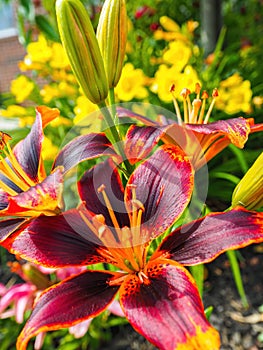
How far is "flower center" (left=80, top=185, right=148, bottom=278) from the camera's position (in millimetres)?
405

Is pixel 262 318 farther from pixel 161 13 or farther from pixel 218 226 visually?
pixel 161 13

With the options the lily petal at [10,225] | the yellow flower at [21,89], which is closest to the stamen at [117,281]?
the lily petal at [10,225]

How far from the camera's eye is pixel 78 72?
15.5 inches

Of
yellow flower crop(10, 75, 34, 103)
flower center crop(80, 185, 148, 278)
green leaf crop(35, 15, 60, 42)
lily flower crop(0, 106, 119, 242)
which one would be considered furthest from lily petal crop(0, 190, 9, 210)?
green leaf crop(35, 15, 60, 42)

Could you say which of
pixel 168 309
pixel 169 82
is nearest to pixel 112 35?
pixel 168 309

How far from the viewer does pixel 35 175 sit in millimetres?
467

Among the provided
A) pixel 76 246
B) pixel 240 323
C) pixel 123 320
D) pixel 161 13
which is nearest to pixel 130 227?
pixel 76 246

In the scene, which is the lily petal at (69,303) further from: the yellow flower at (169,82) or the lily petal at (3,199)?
the yellow flower at (169,82)

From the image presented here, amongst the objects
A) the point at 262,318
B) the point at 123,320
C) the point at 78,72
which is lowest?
the point at 262,318

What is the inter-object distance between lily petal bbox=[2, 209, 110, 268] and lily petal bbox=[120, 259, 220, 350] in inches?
2.1

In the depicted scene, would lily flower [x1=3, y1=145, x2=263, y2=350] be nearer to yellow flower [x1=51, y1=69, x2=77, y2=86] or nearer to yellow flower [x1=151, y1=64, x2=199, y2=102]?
yellow flower [x1=151, y1=64, x2=199, y2=102]

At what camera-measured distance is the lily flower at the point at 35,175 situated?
12.4 inches

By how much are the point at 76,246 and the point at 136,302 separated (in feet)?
A: 0.28

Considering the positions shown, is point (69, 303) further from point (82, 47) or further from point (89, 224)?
point (82, 47)
